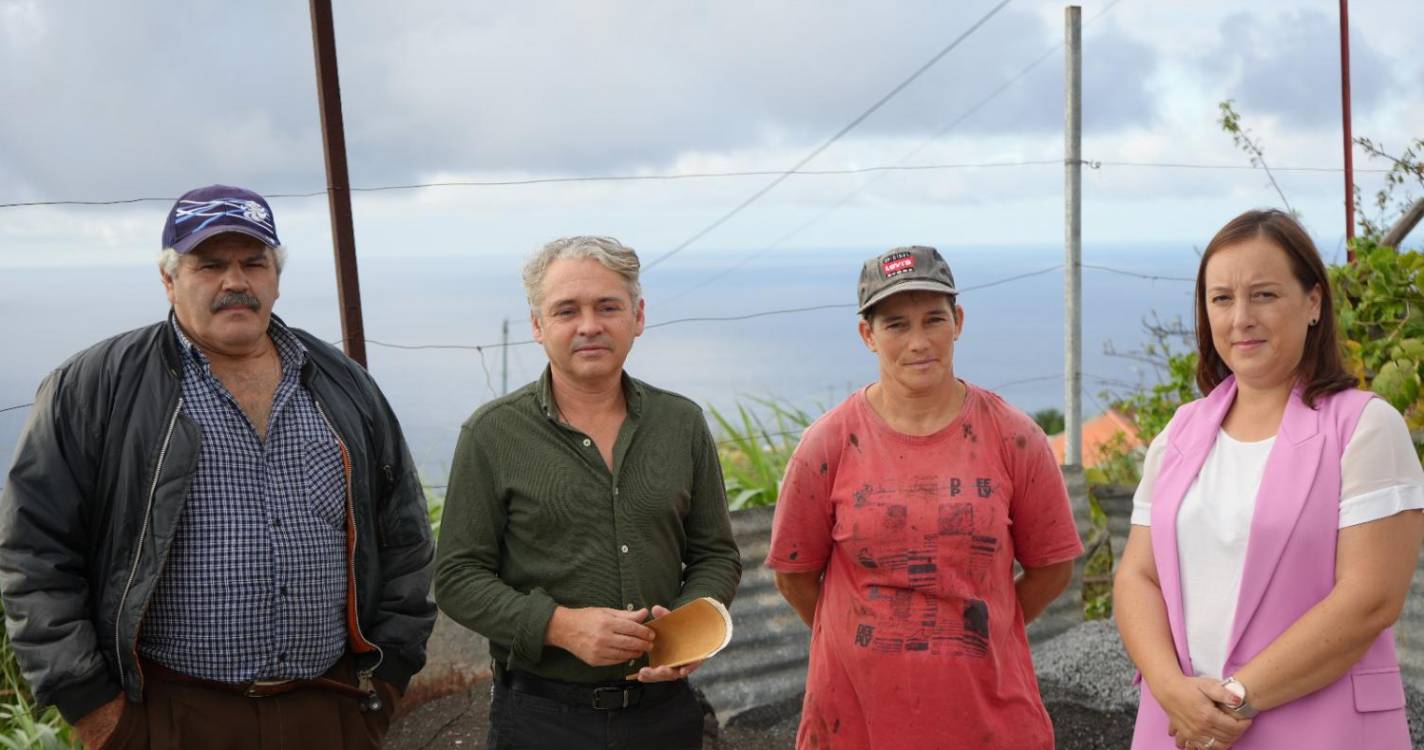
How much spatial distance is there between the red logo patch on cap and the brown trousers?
1.56 metres

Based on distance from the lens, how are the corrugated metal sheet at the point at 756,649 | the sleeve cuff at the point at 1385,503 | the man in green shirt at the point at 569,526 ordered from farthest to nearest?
the corrugated metal sheet at the point at 756,649 < the man in green shirt at the point at 569,526 < the sleeve cuff at the point at 1385,503

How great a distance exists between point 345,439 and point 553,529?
58 cm

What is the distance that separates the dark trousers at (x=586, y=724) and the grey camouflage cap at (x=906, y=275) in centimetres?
98

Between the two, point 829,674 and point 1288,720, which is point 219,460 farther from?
point 1288,720

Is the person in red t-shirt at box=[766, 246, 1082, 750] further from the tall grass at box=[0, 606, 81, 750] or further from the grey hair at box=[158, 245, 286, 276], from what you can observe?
the tall grass at box=[0, 606, 81, 750]

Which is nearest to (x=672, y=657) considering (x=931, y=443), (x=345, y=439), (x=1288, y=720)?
(x=931, y=443)

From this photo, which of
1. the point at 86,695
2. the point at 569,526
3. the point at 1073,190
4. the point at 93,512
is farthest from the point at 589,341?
the point at 1073,190

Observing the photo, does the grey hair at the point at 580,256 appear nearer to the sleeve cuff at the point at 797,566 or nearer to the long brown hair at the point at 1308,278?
the sleeve cuff at the point at 797,566

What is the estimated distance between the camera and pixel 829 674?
288cm

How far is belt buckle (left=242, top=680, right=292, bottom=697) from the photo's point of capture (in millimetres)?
2869

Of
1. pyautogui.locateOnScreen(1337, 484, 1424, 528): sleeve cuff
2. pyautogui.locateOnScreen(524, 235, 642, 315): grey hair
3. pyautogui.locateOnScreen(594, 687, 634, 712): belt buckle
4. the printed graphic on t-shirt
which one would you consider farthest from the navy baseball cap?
pyautogui.locateOnScreen(1337, 484, 1424, 528): sleeve cuff

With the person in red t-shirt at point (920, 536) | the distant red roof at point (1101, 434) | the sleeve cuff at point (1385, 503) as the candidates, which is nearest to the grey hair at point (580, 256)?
the person in red t-shirt at point (920, 536)

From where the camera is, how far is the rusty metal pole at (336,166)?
16.4 feet

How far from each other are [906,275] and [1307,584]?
992 millimetres
